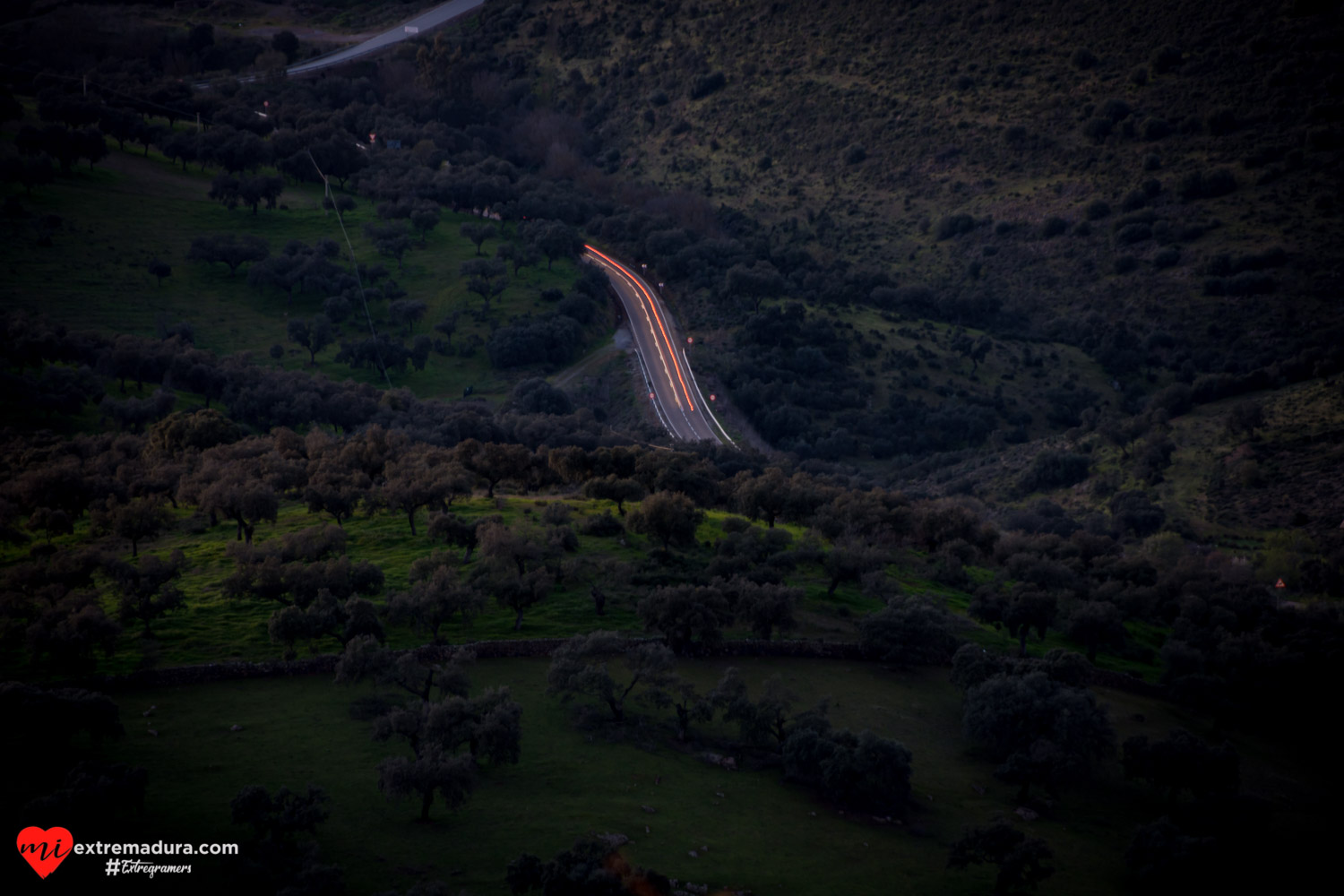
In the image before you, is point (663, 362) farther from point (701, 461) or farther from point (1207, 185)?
point (1207, 185)

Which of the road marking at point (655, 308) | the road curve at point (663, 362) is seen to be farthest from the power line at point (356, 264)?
the road marking at point (655, 308)

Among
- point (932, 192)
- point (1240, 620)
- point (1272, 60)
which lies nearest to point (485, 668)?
point (1240, 620)

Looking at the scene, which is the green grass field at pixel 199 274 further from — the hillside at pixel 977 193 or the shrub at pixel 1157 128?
the shrub at pixel 1157 128

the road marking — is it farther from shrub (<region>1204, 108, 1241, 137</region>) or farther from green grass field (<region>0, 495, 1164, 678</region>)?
shrub (<region>1204, 108, 1241, 137</region>)

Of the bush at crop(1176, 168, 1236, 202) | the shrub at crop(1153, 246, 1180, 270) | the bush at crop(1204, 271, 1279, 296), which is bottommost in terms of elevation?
the bush at crop(1204, 271, 1279, 296)

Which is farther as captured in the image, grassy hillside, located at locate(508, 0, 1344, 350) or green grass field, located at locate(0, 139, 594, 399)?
grassy hillside, located at locate(508, 0, 1344, 350)

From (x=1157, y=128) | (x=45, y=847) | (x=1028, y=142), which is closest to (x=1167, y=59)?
(x=1157, y=128)

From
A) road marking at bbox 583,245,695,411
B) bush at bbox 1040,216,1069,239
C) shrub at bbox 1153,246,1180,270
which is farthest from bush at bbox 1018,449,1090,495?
bush at bbox 1040,216,1069,239
